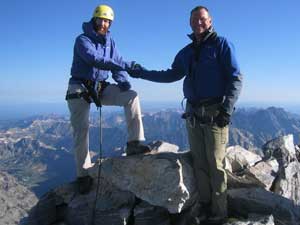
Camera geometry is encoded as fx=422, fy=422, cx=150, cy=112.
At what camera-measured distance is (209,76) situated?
13.8 meters

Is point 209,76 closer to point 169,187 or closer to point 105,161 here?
point 169,187

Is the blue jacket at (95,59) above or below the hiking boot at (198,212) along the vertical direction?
above

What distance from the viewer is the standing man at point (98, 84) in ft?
50.6

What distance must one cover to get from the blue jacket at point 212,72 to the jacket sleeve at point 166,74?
93cm

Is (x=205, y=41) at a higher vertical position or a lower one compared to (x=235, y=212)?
higher

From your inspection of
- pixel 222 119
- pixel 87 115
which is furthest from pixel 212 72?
pixel 87 115

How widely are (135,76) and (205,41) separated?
11.2 ft

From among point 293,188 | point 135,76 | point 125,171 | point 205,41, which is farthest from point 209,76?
point 293,188

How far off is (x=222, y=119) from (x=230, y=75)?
1.44 m

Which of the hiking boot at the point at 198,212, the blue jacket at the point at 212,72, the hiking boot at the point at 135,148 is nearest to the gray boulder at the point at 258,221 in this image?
the hiking boot at the point at 198,212

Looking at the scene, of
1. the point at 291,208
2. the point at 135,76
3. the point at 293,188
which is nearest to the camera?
the point at 291,208

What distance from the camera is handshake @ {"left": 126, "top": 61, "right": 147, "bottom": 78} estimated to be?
52.1ft

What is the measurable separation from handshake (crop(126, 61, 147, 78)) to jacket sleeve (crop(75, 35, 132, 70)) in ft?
1.28

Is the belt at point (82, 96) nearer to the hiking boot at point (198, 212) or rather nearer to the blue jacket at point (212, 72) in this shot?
the blue jacket at point (212, 72)
